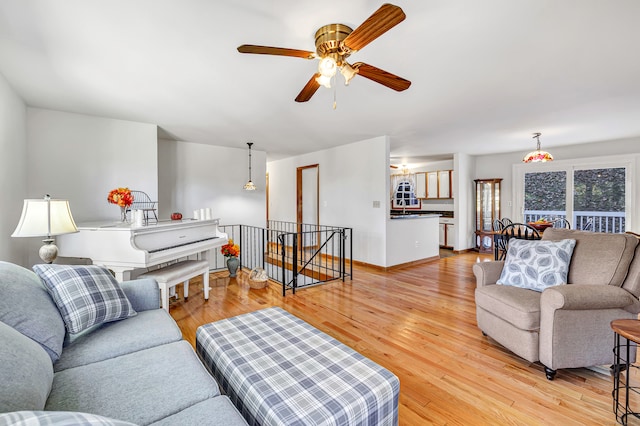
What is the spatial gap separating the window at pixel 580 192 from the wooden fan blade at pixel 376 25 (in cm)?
644

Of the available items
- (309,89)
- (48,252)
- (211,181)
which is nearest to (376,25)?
(309,89)

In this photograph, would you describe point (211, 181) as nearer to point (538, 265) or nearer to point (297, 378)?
point (297, 378)

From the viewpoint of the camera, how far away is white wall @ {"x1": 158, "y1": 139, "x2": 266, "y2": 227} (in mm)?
5137

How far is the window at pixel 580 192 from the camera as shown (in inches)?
210

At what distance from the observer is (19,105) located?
3.05m

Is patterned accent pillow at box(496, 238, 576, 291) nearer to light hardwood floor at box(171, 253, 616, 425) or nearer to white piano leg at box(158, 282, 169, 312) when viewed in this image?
light hardwood floor at box(171, 253, 616, 425)

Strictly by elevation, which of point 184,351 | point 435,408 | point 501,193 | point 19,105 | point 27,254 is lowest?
point 435,408

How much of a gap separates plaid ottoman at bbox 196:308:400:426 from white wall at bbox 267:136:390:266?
11.4ft

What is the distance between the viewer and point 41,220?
2.08m

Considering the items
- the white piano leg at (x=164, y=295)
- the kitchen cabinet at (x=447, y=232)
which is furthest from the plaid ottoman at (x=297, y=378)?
the kitchen cabinet at (x=447, y=232)

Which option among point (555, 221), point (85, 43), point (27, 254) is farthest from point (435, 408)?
point (555, 221)

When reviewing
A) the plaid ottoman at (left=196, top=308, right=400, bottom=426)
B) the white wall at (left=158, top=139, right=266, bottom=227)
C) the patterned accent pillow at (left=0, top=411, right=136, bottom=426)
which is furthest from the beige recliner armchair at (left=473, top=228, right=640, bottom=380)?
the white wall at (left=158, top=139, right=266, bottom=227)

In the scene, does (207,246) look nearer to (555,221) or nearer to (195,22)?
(195,22)

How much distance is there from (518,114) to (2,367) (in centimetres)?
480
